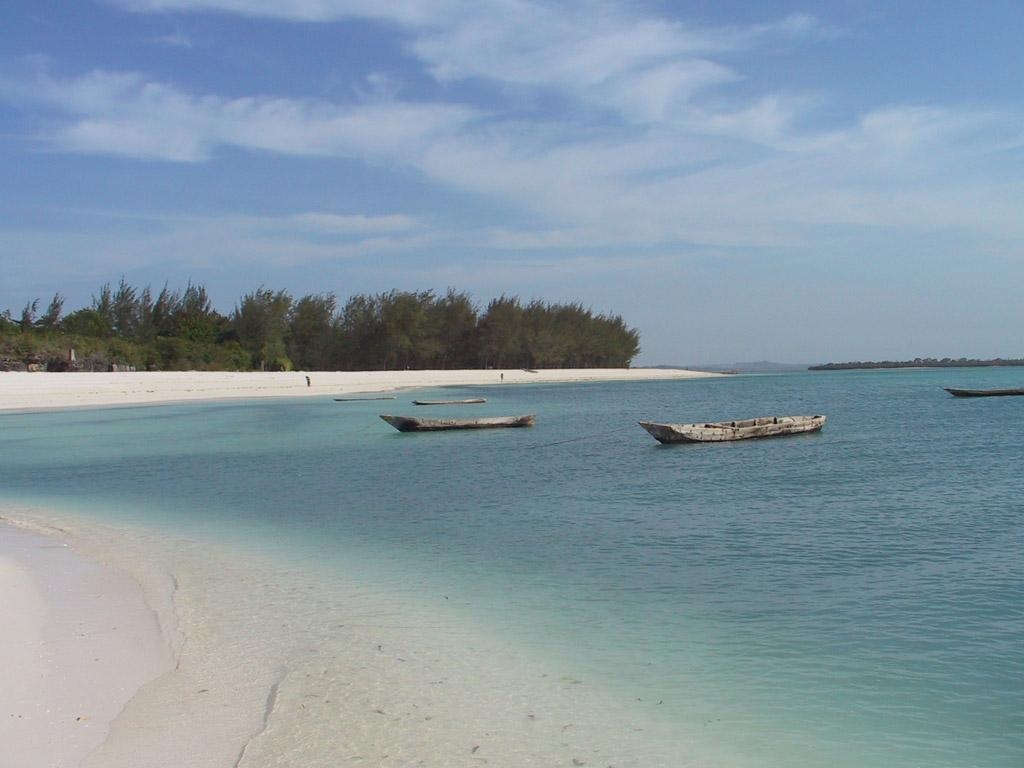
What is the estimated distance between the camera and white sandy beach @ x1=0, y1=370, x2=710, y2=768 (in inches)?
166

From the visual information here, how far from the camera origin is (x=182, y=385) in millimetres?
46969

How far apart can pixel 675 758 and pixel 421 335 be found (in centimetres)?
6998

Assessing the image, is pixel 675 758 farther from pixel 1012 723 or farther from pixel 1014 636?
pixel 1014 636

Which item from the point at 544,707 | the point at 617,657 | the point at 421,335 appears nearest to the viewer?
the point at 544,707

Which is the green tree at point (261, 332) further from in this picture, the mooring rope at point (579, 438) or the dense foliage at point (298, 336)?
the mooring rope at point (579, 438)

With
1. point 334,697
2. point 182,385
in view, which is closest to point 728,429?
point 334,697

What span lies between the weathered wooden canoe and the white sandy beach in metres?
16.0

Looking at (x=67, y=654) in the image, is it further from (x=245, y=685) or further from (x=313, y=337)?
(x=313, y=337)

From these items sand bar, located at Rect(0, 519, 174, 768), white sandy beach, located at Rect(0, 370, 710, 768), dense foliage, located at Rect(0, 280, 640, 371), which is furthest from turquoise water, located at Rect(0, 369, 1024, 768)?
dense foliage, located at Rect(0, 280, 640, 371)

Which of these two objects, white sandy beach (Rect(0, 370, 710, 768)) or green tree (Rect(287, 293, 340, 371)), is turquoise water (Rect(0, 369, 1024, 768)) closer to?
white sandy beach (Rect(0, 370, 710, 768))

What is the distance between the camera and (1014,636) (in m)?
5.97

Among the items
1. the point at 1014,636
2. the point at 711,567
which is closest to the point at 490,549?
the point at 711,567

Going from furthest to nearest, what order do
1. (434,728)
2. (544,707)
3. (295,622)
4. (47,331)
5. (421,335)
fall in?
(421,335) < (47,331) < (295,622) < (544,707) < (434,728)

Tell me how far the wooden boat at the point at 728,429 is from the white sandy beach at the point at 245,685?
13623 mm
